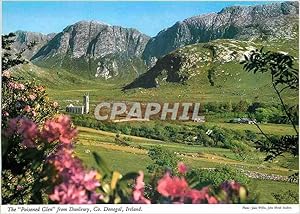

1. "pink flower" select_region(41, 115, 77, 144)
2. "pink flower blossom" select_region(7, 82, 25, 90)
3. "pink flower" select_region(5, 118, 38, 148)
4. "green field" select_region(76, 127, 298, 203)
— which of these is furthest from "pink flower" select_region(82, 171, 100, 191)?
"pink flower blossom" select_region(7, 82, 25, 90)

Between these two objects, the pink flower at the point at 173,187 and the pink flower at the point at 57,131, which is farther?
the pink flower at the point at 57,131

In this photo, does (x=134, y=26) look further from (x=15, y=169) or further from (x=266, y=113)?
(x=15, y=169)

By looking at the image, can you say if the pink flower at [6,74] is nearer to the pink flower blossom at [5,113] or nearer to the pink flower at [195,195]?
the pink flower blossom at [5,113]

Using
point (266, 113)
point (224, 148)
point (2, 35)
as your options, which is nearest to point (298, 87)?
point (266, 113)

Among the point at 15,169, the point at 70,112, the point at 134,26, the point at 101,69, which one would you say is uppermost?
the point at 134,26

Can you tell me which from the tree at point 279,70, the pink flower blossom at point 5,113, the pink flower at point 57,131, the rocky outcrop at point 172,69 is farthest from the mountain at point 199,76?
the pink flower at point 57,131

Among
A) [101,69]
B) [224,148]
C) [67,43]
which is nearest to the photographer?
[224,148]

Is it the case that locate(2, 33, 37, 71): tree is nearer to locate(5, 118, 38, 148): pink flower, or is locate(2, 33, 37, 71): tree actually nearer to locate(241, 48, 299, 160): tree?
locate(5, 118, 38, 148): pink flower
